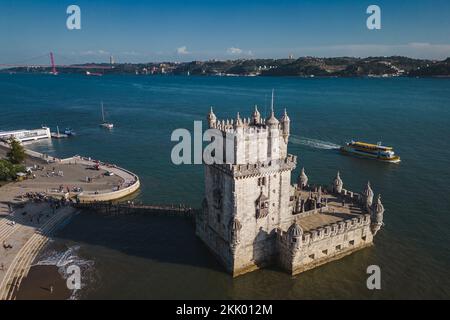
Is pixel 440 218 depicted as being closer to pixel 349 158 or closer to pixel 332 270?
pixel 332 270

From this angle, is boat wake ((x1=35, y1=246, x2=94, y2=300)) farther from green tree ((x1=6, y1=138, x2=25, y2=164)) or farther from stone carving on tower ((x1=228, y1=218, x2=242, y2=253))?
green tree ((x1=6, y1=138, x2=25, y2=164))

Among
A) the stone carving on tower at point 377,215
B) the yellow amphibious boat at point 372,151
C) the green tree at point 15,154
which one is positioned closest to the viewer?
the stone carving on tower at point 377,215

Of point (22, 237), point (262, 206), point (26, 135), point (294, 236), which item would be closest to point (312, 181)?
point (294, 236)

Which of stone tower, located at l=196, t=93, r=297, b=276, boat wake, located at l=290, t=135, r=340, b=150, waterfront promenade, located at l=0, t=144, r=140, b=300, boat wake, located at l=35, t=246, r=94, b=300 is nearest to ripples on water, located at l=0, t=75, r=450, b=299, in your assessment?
boat wake, located at l=290, t=135, r=340, b=150

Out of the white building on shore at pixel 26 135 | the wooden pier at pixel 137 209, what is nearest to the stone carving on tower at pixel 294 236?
the wooden pier at pixel 137 209

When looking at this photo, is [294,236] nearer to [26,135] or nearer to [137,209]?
[137,209]

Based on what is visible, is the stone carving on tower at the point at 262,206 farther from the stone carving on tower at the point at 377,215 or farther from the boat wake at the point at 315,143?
the boat wake at the point at 315,143
